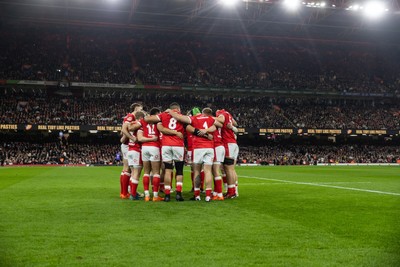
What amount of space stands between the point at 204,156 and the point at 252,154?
4546cm

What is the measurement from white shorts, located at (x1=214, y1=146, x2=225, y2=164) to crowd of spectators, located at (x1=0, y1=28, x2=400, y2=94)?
49019 millimetres

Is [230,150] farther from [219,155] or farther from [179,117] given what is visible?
[179,117]

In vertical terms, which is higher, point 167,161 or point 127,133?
point 127,133

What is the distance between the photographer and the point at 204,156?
34.9 ft

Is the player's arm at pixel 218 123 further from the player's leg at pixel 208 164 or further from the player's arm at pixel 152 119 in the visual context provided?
the player's arm at pixel 152 119

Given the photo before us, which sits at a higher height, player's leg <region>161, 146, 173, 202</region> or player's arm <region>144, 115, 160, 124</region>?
player's arm <region>144, 115, 160, 124</region>

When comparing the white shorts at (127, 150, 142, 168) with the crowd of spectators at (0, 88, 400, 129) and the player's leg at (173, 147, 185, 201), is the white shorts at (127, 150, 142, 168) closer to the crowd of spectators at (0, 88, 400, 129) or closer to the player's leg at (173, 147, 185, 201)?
the player's leg at (173, 147, 185, 201)

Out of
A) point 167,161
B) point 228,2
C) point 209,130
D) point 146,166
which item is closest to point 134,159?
point 146,166

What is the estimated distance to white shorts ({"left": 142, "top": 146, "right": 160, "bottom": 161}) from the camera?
10594 millimetres

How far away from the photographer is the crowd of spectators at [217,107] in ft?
173

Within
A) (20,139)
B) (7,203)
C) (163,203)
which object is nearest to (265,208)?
(163,203)

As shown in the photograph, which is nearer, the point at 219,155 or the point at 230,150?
the point at 219,155

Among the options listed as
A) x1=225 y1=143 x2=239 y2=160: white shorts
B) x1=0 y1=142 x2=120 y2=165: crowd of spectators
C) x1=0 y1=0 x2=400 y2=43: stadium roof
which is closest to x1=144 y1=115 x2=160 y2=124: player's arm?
x1=225 y1=143 x2=239 y2=160: white shorts

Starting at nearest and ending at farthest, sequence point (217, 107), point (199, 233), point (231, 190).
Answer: point (199, 233), point (231, 190), point (217, 107)
